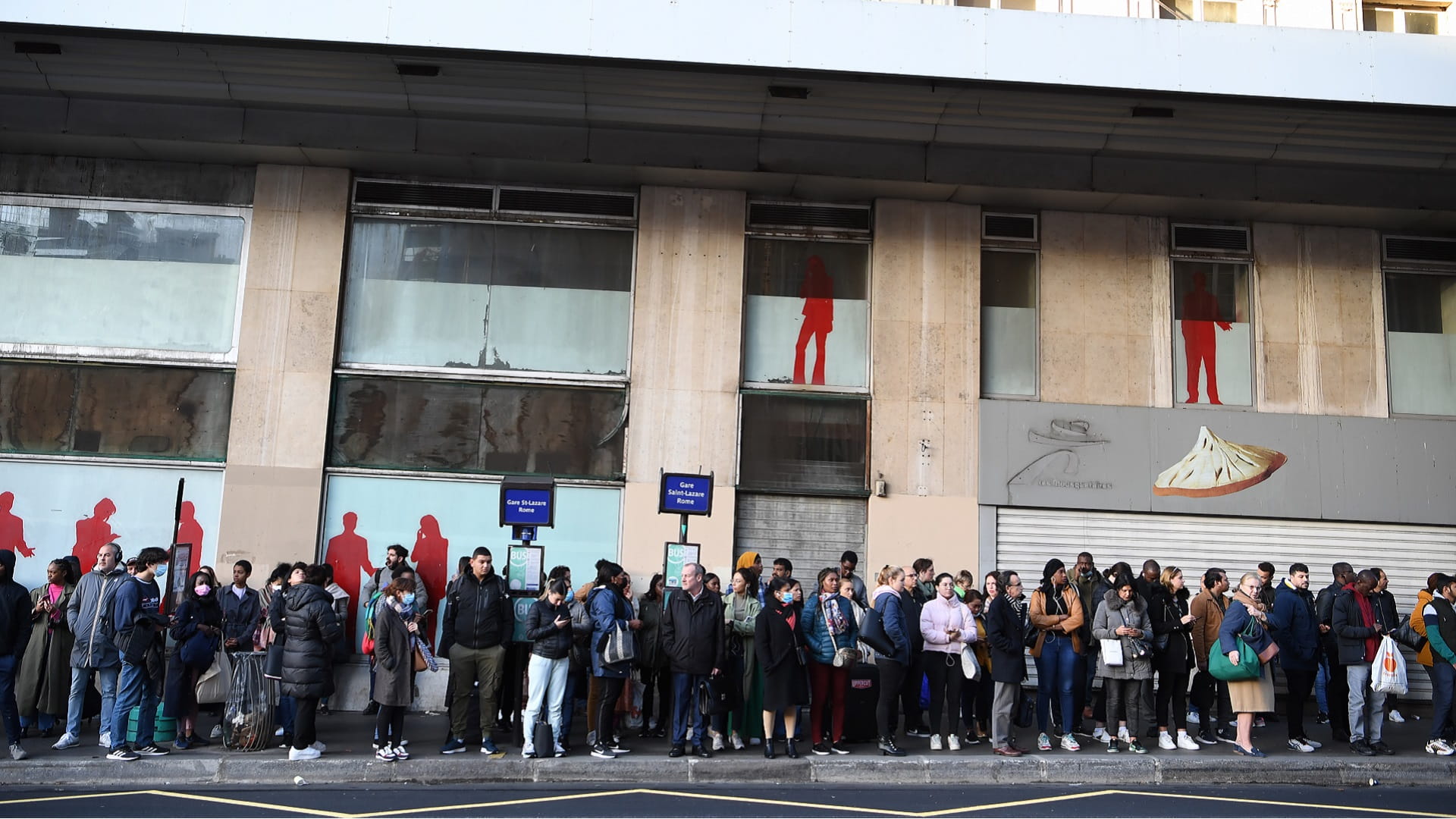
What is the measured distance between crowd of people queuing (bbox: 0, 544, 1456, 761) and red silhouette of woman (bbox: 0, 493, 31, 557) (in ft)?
11.6

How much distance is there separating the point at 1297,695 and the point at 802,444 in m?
6.56

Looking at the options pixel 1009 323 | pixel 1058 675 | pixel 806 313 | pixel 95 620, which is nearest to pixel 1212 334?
pixel 1009 323

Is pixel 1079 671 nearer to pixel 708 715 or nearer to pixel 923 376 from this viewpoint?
pixel 708 715

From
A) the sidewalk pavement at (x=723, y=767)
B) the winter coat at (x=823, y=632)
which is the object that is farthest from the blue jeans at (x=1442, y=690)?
the winter coat at (x=823, y=632)

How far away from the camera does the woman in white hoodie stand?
37.5 ft

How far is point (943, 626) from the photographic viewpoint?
1150 cm

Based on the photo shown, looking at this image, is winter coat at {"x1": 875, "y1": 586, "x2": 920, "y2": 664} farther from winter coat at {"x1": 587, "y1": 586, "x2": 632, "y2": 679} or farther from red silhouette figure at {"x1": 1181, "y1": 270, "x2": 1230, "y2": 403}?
red silhouette figure at {"x1": 1181, "y1": 270, "x2": 1230, "y2": 403}

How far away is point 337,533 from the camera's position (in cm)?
1503

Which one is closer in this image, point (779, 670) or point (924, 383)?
point (779, 670)

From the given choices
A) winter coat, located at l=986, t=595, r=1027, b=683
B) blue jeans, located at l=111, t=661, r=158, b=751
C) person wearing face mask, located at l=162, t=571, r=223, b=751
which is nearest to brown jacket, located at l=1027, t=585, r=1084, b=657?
winter coat, located at l=986, t=595, r=1027, b=683

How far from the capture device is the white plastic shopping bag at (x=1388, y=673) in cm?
1117

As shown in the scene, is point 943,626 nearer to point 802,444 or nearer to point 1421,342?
point 802,444

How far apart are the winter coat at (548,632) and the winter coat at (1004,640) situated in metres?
4.04

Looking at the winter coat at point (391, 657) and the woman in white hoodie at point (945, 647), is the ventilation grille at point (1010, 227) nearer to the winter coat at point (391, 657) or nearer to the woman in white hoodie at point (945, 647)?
the woman in white hoodie at point (945, 647)
